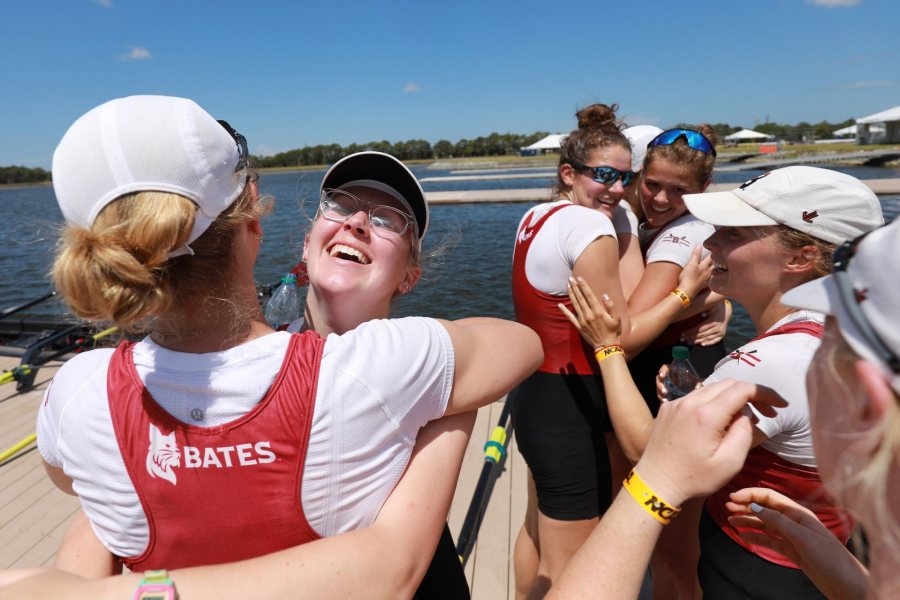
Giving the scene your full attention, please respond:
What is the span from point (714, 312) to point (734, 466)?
1868 millimetres

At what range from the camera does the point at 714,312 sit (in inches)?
103

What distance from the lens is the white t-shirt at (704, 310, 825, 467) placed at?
1.33 meters

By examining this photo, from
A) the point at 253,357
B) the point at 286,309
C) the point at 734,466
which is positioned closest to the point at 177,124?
the point at 253,357

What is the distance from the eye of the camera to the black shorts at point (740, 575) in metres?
1.45

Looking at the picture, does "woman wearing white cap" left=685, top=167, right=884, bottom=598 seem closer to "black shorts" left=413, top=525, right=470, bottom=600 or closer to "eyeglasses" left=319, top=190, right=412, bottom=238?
"black shorts" left=413, top=525, right=470, bottom=600

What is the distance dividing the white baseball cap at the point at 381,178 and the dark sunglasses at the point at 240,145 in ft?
1.28

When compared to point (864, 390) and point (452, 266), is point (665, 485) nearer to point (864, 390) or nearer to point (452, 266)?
point (864, 390)

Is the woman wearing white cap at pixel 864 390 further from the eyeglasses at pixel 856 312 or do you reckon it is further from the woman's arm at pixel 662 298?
the woman's arm at pixel 662 298

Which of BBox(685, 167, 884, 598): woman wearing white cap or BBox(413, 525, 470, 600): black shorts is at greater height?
BBox(685, 167, 884, 598): woman wearing white cap

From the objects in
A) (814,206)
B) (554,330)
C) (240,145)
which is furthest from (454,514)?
(240,145)

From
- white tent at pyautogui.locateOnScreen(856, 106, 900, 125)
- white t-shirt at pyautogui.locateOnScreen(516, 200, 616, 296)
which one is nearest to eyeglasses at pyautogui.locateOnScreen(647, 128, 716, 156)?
white t-shirt at pyautogui.locateOnScreen(516, 200, 616, 296)

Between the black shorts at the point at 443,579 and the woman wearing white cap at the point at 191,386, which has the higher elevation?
the woman wearing white cap at the point at 191,386

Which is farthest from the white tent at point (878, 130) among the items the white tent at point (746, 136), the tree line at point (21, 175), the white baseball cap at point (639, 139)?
the tree line at point (21, 175)

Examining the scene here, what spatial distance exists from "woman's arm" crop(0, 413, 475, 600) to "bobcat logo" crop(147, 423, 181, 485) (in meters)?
0.17
